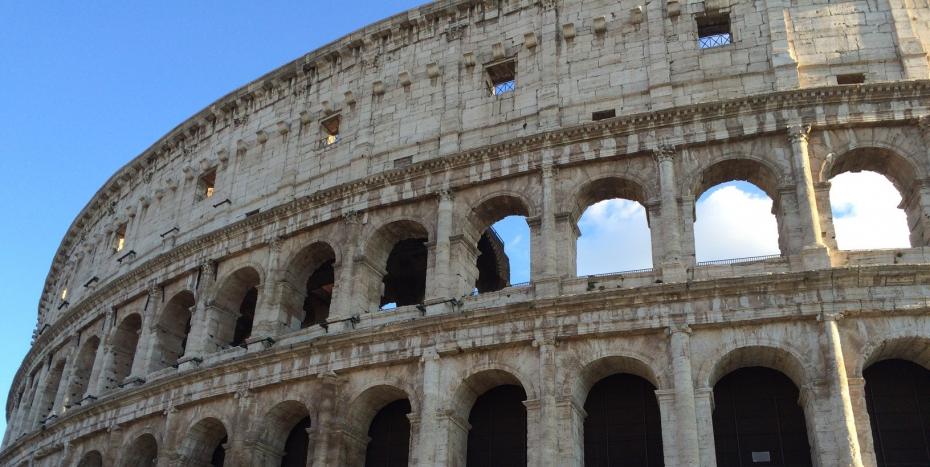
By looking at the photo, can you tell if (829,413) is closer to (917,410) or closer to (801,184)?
(917,410)

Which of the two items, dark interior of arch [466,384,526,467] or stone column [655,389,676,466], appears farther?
dark interior of arch [466,384,526,467]

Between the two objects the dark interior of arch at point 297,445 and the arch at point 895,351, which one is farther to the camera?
the dark interior of arch at point 297,445

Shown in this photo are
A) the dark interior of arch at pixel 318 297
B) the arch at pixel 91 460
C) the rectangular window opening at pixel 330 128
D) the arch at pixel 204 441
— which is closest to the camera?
the arch at pixel 204 441

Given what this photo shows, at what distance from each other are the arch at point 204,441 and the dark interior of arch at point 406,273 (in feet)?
20.4

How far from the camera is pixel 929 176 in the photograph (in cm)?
1866

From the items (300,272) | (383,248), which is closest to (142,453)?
(300,272)

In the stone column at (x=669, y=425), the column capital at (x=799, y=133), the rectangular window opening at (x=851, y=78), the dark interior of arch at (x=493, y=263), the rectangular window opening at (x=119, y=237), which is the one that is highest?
the rectangular window opening at (x=119, y=237)

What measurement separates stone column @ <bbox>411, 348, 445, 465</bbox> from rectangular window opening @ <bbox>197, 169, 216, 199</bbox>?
1235 centimetres

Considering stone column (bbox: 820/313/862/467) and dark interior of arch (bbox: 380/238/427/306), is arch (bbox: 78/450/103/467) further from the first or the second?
stone column (bbox: 820/313/862/467)

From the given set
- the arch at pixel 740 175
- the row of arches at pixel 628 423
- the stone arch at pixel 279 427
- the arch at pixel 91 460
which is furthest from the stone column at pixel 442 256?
the arch at pixel 91 460

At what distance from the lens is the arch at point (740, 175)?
64.4 feet

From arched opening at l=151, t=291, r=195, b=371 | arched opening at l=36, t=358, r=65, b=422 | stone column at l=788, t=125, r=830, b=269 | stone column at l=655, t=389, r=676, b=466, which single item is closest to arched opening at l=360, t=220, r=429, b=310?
arched opening at l=151, t=291, r=195, b=371

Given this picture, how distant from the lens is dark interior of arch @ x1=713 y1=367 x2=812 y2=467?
17312 mm

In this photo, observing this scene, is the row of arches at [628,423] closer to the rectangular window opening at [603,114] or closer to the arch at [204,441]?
the arch at [204,441]
